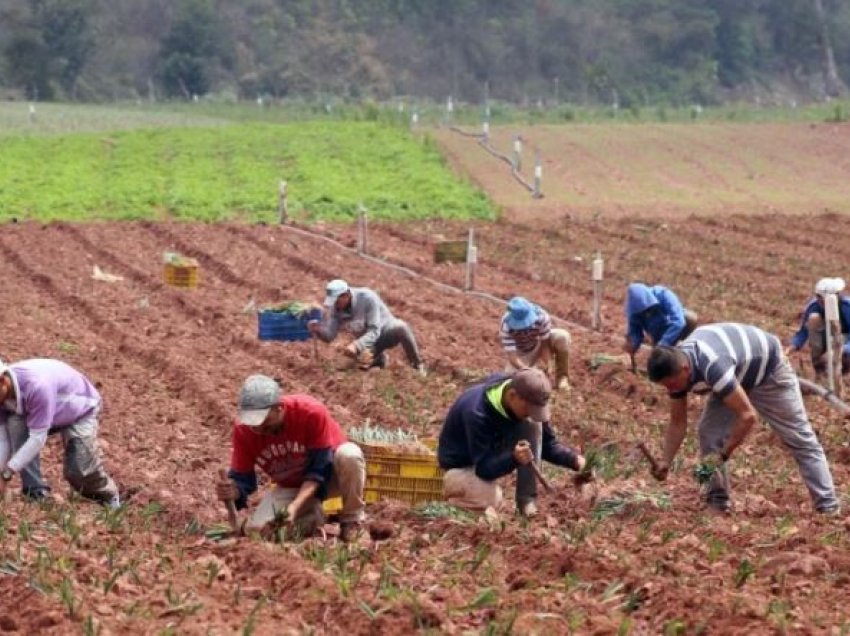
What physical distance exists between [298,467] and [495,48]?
79.1m

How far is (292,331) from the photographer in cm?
1770

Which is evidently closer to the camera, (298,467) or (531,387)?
(531,387)

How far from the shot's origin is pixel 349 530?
9477mm

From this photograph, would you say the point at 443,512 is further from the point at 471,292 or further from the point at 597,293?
the point at 471,292

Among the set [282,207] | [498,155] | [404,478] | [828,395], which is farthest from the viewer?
[498,155]

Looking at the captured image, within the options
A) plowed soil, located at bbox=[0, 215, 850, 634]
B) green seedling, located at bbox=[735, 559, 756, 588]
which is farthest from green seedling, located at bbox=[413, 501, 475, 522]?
green seedling, located at bbox=[735, 559, 756, 588]

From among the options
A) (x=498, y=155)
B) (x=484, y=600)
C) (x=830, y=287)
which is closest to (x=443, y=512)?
(x=484, y=600)

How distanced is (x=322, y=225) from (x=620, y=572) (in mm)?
22866

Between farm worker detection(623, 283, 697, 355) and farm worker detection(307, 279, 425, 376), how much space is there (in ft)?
7.70

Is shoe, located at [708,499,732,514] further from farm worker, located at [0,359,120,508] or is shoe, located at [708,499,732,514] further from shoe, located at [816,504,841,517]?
farm worker, located at [0,359,120,508]

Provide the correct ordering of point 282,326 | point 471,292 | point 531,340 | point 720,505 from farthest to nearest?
point 471,292 → point 282,326 → point 531,340 → point 720,505

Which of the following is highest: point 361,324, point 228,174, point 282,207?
point 361,324

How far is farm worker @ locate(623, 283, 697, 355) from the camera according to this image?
45.9ft

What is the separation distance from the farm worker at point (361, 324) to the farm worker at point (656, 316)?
2348 millimetres
